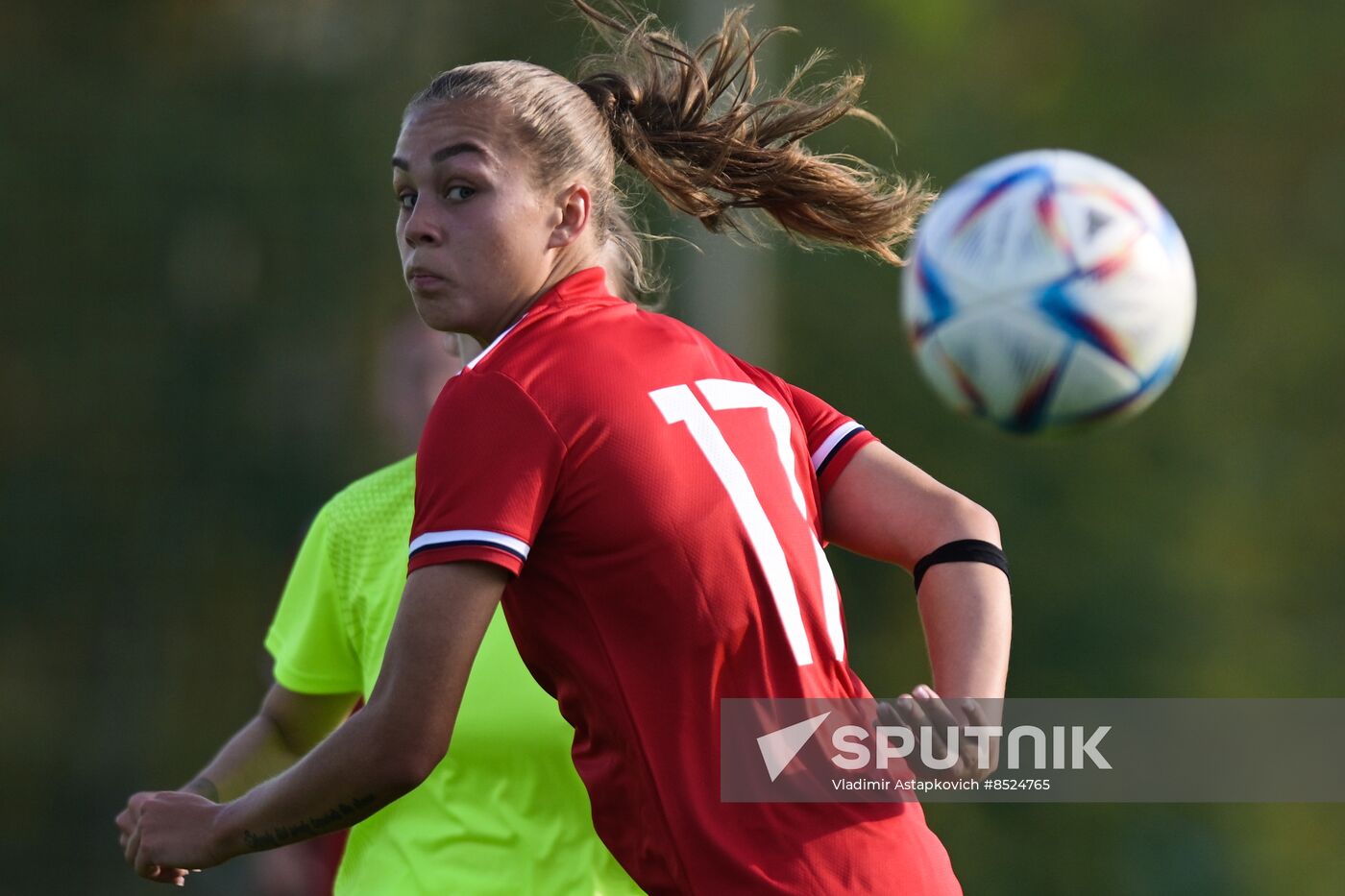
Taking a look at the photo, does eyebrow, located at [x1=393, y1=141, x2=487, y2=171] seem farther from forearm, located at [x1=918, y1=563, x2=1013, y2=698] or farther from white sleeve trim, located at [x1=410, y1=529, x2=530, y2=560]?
forearm, located at [x1=918, y1=563, x2=1013, y2=698]

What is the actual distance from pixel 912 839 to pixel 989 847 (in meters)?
7.23

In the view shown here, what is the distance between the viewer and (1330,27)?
11.5 meters

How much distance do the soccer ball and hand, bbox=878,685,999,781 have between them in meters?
0.88

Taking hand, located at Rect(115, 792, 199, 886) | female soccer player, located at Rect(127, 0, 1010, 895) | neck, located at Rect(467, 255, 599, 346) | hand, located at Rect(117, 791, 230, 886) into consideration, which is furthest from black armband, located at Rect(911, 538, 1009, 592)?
hand, located at Rect(115, 792, 199, 886)

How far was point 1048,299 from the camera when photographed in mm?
3365

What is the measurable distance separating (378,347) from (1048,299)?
9.10m

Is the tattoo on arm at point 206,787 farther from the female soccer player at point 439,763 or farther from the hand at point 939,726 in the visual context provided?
the hand at point 939,726

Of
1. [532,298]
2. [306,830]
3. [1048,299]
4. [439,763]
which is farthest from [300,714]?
[1048,299]

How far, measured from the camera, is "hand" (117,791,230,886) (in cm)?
278

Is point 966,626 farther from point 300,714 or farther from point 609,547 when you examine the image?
point 300,714

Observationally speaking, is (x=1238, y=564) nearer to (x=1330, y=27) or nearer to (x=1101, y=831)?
(x=1101, y=831)

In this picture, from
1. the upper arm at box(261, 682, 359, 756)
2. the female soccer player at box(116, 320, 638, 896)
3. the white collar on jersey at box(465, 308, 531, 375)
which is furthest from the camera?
the upper arm at box(261, 682, 359, 756)

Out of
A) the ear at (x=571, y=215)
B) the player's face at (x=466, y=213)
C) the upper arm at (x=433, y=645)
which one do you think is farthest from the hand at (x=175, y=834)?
the ear at (x=571, y=215)

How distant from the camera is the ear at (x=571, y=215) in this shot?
292cm
